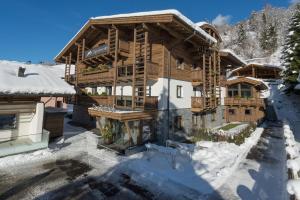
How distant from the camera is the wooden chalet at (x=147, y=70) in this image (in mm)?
14891

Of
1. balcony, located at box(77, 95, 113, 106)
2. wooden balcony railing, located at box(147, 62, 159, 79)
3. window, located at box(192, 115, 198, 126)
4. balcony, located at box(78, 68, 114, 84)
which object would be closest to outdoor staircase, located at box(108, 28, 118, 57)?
balcony, located at box(78, 68, 114, 84)

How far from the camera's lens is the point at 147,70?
15.0 metres

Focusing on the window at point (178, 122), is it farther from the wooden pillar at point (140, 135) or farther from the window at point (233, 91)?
the window at point (233, 91)

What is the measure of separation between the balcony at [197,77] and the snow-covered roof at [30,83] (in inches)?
453

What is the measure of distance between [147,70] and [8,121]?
10.2 m

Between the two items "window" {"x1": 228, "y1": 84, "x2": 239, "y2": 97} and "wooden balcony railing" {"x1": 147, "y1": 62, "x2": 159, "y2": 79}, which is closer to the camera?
"wooden balcony railing" {"x1": 147, "y1": 62, "x2": 159, "y2": 79}

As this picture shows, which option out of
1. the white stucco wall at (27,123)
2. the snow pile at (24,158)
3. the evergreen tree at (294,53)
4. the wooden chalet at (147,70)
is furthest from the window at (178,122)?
the evergreen tree at (294,53)

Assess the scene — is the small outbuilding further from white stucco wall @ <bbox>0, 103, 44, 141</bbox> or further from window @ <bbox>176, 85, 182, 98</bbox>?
window @ <bbox>176, 85, 182, 98</bbox>

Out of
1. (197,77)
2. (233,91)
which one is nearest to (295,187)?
(197,77)

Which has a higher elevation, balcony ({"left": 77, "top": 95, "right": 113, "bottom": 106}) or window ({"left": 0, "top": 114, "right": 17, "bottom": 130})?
balcony ({"left": 77, "top": 95, "right": 113, "bottom": 106})

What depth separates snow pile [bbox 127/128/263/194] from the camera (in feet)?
29.6

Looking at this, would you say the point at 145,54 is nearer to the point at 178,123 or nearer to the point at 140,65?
the point at 140,65

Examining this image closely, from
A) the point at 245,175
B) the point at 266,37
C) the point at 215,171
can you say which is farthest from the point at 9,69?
the point at 266,37

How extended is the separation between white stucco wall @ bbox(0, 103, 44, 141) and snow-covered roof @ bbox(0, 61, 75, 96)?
1.42 metres
